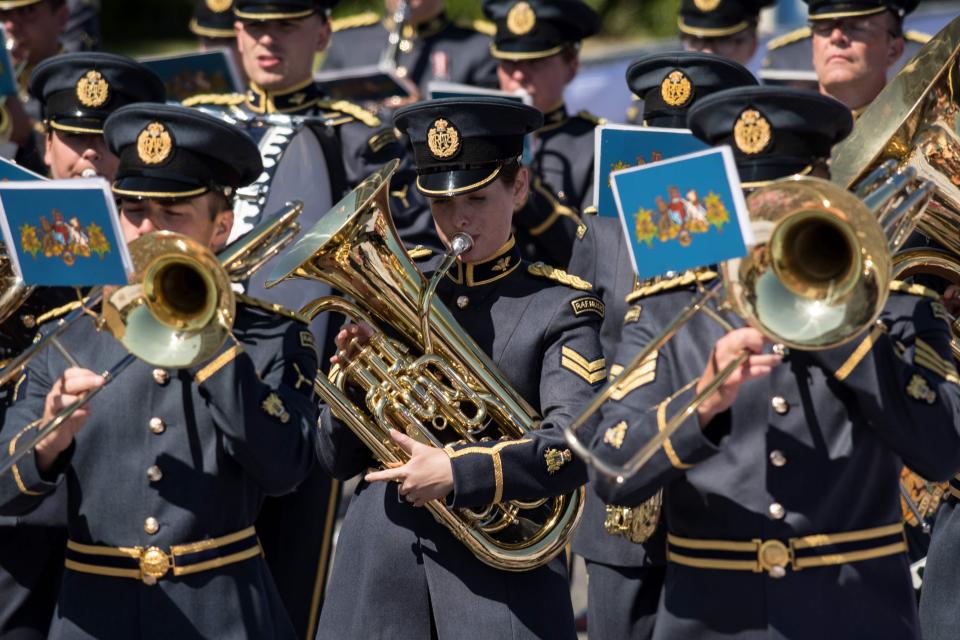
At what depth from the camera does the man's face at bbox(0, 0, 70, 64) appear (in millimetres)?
9102

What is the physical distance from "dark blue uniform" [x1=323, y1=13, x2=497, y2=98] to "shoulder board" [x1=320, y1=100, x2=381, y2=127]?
2389mm

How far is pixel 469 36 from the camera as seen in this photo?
10633 mm

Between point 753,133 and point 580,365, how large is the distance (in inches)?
38.7

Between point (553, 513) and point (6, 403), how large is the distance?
1.73 metres

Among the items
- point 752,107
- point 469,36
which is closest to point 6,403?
point 752,107

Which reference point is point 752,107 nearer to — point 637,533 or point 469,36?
point 637,533

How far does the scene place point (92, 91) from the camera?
634 centimetres

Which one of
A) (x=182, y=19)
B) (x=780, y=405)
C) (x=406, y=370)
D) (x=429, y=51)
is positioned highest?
(x=780, y=405)

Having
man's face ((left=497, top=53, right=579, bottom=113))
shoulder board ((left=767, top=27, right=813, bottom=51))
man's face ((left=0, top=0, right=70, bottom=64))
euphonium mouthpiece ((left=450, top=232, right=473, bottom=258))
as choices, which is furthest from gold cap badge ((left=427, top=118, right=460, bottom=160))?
shoulder board ((left=767, top=27, right=813, bottom=51))

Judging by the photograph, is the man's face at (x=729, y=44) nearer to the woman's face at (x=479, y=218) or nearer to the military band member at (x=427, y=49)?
the military band member at (x=427, y=49)

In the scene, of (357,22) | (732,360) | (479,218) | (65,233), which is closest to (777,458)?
(732,360)

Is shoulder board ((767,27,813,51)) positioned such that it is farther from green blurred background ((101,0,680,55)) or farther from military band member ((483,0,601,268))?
green blurred background ((101,0,680,55))

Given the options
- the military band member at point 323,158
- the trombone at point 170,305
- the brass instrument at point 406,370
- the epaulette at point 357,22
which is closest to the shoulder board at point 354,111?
the military band member at point 323,158

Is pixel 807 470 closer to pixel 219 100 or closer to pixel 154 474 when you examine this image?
pixel 154 474
